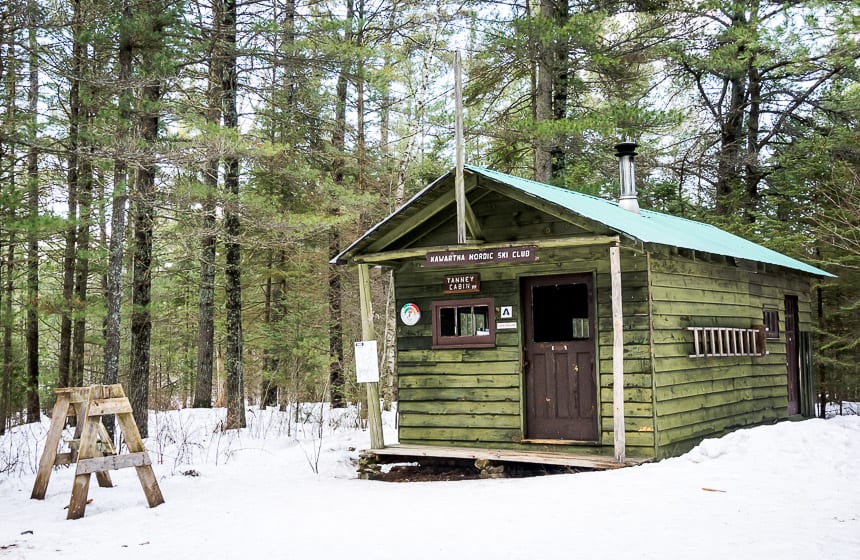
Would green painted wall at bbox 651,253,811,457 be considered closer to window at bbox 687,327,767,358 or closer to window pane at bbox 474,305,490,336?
window at bbox 687,327,767,358

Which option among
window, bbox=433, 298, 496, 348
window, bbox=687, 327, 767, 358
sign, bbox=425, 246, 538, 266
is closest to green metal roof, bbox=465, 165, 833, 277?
sign, bbox=425, 246, 538, 266

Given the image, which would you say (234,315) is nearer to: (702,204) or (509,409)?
(509,409)

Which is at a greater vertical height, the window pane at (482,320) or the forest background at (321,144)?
the forest background at (321,144)

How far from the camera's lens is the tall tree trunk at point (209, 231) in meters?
13.6

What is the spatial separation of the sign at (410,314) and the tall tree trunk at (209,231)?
4089mm

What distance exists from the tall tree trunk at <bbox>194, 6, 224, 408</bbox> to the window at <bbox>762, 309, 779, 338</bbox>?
9.23 meters

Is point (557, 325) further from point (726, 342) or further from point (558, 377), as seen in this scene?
point (726, 342)

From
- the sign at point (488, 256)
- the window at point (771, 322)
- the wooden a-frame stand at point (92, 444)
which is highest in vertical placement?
the sign at point (488, 256)

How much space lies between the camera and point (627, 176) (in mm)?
11719

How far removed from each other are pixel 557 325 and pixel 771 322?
4025mm

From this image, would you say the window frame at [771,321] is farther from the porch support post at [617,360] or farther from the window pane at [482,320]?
the window pane at [482,320]

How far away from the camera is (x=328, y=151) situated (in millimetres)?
18094

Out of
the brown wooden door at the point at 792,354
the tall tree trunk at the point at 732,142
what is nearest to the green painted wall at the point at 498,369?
the brown wooden door at the point at 792,354

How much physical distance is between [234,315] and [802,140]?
45.8 ft
